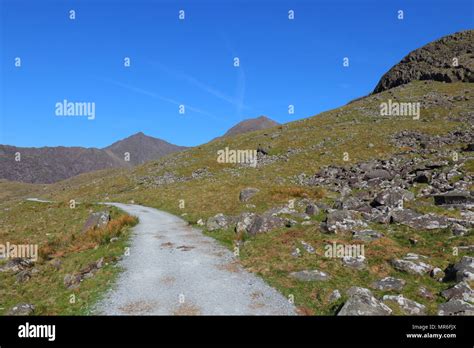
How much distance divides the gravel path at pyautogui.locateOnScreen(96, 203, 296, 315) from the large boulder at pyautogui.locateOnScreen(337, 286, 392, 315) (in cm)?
205

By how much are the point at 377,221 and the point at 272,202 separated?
13.3 meters

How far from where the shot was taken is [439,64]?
339 ft

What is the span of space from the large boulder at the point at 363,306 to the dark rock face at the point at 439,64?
10068 cm

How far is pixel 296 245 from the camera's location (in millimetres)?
19844

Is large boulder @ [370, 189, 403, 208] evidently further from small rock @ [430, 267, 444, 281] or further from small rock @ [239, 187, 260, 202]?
small rock @ [239, 187, 260, 202]

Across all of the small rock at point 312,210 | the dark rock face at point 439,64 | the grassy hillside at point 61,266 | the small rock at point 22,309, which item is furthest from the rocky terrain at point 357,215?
the dark rock face at point 439,64

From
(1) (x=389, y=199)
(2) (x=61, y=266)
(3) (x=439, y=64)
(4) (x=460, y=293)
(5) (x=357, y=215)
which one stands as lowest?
(2) (x=61, y=266)

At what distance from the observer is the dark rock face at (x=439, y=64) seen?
94250 millimetres

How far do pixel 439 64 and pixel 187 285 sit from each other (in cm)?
11581

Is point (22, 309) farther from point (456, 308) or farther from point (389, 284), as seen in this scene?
point (456, 308)

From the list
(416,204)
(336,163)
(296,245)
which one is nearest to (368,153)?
(336,163)

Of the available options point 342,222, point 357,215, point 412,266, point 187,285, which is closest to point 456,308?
point 412,266

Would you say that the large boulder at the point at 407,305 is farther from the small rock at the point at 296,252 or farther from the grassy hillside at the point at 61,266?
the grassy hillside at the point at 61,266

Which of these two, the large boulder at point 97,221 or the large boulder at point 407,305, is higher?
the large boulder at point 97,221
